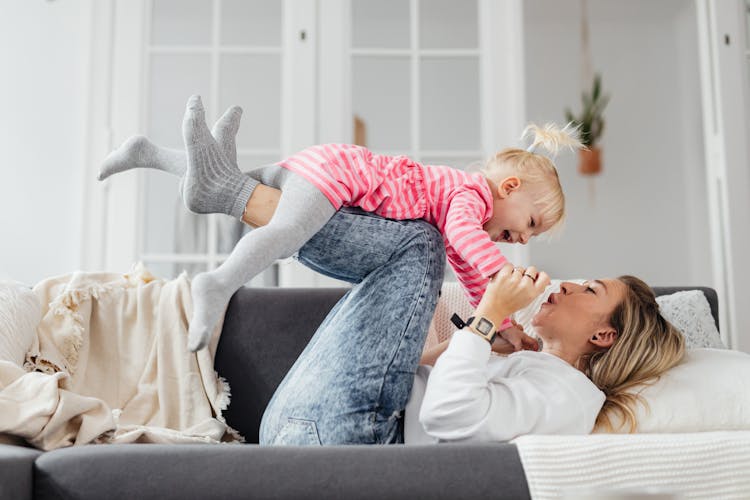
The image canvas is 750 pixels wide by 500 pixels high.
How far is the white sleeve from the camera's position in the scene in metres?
1.41

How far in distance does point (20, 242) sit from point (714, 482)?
3032 millimetres

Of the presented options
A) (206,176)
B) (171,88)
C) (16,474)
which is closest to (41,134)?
(171,88)

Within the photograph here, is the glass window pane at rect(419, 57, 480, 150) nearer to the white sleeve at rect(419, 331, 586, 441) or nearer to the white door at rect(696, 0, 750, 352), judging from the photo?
the white door at rect(696, 0, 750, 352)

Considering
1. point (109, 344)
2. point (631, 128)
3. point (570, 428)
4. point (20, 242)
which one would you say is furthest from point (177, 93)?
point (631, 128)

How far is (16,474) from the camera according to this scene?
1.15 meters

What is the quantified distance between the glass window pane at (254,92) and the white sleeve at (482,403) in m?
2.26

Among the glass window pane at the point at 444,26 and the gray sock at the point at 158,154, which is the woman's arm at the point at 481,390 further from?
the glass window pane at the point at 444,26

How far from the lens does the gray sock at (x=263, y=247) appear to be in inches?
52.4

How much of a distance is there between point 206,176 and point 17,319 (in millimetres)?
641

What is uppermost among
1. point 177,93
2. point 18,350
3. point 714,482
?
point 177,93

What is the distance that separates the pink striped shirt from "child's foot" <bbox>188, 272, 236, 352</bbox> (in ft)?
0.98

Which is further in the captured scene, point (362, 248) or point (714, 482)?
point (362, 248)

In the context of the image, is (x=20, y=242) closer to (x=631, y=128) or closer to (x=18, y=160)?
(x=18, y=160)

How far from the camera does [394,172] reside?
163 cm
